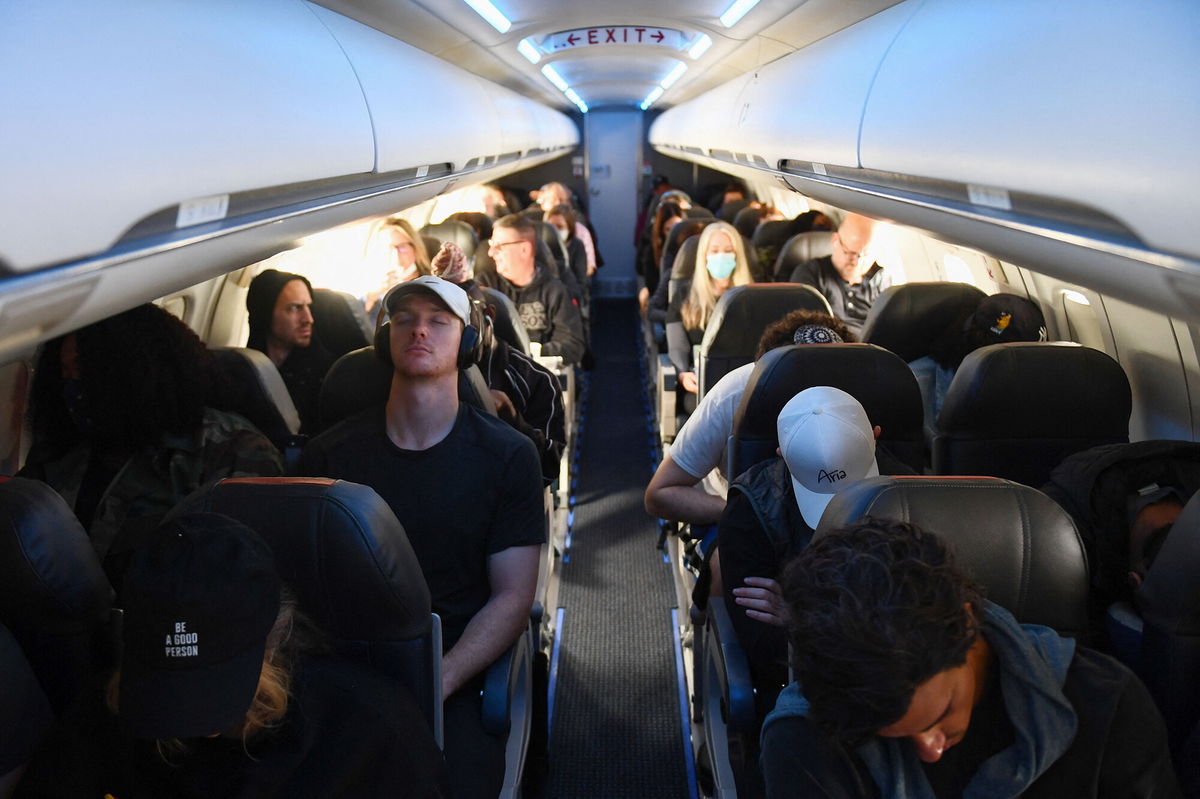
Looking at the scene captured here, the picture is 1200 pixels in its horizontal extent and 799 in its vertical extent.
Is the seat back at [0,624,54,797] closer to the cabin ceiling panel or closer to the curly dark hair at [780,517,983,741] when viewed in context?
the curly dark hair at [780,517,983,741]

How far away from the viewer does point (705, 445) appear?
3150 mm

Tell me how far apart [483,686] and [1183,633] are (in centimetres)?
162

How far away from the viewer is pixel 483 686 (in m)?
2.43

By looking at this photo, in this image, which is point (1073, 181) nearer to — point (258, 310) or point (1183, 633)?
point (1183, 633)

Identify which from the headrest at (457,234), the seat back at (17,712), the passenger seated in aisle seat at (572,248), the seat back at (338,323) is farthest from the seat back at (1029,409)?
the passenger seated in aisle seat at (572,248)

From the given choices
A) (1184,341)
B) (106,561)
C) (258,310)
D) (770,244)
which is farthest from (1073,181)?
(770,244)

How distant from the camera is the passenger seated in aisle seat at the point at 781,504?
7.22ft

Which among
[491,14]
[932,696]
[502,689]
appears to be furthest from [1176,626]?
[491,14]

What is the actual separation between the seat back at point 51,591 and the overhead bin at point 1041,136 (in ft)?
6.50

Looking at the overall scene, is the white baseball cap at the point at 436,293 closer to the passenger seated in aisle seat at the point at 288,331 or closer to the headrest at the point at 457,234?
the passenger seated in aisle seat at the point at 288,331

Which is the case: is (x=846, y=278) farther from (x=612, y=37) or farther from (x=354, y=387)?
(x=354, y=387)

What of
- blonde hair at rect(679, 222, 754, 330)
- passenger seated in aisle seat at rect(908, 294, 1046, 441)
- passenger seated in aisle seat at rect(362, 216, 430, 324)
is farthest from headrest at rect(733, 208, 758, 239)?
passenger seated in aisle seat at rect(908, 294, 1046, 441)

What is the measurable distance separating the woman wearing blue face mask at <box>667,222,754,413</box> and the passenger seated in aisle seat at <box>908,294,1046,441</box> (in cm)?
174

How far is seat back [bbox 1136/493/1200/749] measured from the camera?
68.2 inches
